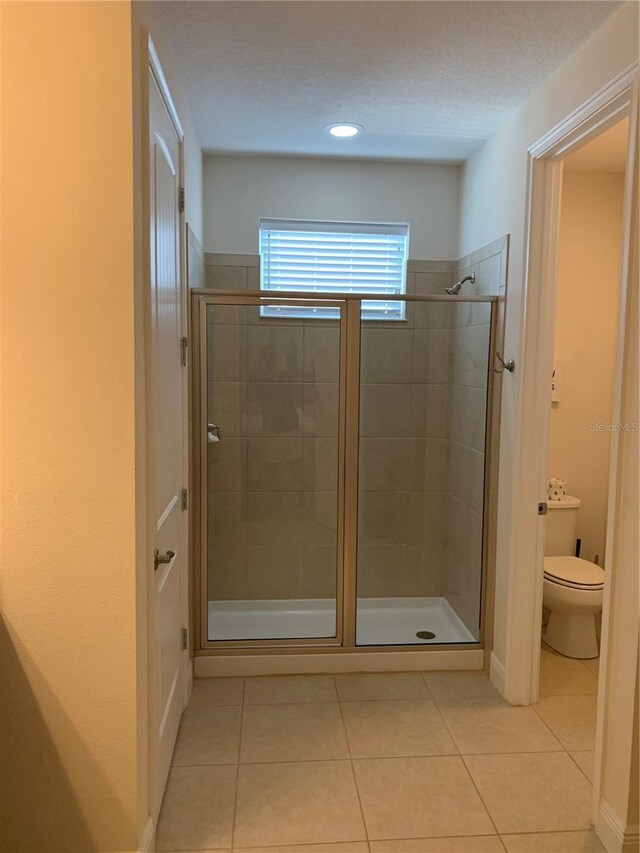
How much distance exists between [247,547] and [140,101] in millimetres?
2306

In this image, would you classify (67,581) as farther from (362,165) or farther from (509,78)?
(362,165)

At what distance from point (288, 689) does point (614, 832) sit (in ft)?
4.68

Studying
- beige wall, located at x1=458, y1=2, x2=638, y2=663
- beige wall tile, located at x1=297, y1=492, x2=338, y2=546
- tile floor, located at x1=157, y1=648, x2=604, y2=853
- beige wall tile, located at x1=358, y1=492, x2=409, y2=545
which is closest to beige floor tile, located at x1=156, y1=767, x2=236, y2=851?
tile floor, located at x1=157, y1=648, x2=604, y2=853

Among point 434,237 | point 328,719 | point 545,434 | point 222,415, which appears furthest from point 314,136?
point 328,719

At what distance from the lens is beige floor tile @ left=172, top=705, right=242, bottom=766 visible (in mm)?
2340

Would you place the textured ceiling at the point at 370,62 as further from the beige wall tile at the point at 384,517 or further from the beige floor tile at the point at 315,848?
the beige floor tile at the point at 315,848

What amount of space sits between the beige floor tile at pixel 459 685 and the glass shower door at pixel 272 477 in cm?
51

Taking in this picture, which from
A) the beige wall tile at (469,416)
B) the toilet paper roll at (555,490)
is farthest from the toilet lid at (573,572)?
the beige wall tile at (469,416)

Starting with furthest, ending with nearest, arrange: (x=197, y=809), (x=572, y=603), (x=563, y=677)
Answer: (x=572, y=603) < (x=563, y=677) < (x=197, y=809)

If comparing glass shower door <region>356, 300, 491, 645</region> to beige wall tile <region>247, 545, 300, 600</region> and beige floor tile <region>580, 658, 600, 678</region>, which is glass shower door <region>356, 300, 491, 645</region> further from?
beige floor tile <region>580, 658, 600, 678</region>

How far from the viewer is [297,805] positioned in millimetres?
2098

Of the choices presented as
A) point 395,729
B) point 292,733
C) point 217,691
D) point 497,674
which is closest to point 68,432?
point 292,733

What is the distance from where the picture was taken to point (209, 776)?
2236 millimetres

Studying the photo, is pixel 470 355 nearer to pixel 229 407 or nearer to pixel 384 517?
pixel 384 517
